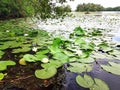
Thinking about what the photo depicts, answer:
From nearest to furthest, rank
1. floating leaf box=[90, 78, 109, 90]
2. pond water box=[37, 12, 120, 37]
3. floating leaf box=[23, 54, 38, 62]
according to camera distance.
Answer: floating leaf box=[90, 78, 109, 90] < floating leaf box=[23, 54, 38, 62] < pond water box=[37, 12, 120, 37]

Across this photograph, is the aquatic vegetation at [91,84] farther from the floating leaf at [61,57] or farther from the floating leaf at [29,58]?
the floating leaf at [29,58]

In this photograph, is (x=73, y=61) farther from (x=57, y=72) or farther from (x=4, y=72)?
(x=4, y=72)

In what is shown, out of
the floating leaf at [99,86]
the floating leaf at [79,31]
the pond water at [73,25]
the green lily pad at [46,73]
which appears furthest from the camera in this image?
the pond water at [73,25]

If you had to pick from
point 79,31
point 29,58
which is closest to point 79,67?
point 29,58

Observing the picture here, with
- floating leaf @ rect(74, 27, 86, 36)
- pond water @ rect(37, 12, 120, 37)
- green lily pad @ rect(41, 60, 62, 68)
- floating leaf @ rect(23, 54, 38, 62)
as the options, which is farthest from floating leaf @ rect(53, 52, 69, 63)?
pond water @ rect(37, 12, 120, 37)

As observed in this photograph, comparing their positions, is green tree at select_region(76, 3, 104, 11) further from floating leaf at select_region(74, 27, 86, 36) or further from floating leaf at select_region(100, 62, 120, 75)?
floating leaf at select_region(100, 62, 120, 75)

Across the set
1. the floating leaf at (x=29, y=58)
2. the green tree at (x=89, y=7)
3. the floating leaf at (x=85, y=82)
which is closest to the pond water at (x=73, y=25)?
the floating leaf at (x=29, y=58)

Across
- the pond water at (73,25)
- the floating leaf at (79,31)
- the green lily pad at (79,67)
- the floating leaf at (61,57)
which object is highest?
the floating leaf at (61,57)

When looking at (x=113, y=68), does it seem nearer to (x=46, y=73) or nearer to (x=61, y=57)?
(x=61, y=57)

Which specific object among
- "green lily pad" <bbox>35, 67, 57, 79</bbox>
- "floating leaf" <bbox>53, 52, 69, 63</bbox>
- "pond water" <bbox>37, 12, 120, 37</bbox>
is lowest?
"pond water" <bbox>37, 12, 120, 37</bbox>

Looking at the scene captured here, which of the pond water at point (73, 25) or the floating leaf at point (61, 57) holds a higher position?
the floating leaf at point (61, 57)

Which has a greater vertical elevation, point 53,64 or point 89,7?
point 53,64

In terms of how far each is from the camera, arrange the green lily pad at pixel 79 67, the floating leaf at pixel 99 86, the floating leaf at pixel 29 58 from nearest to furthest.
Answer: the floating leaf at pixel 99 86 → the green lily pad at pixel 79 67 → the floating leaf at pixel 29 58

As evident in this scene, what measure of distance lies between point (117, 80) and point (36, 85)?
791mm
